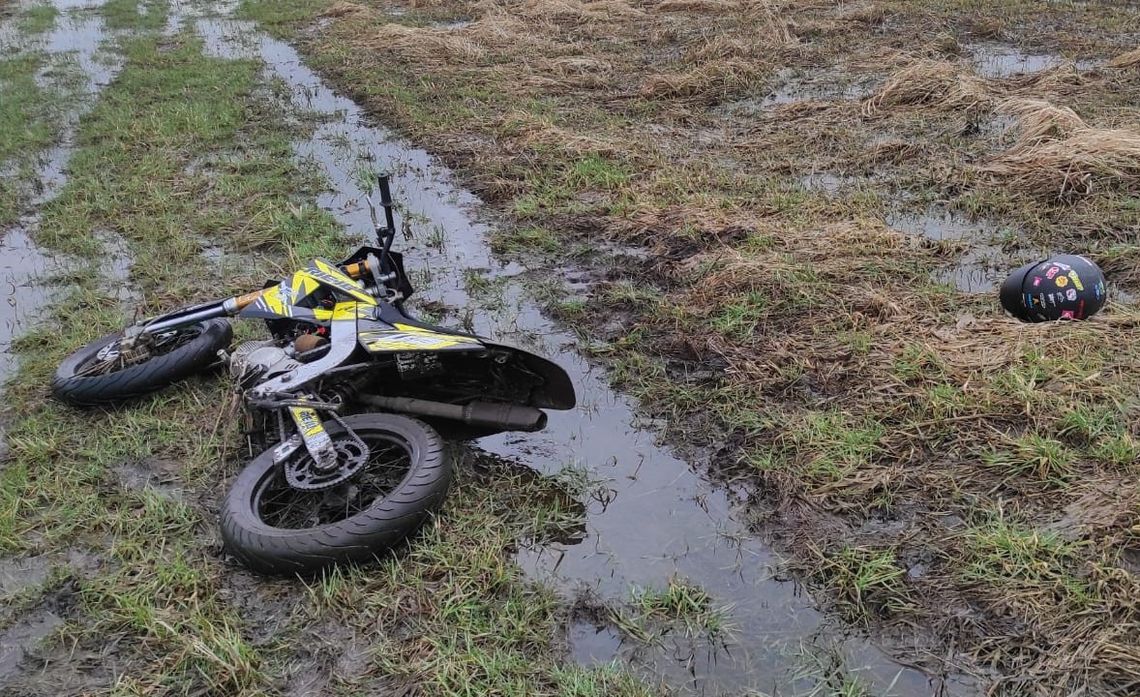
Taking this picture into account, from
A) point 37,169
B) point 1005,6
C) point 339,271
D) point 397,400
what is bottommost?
point 37,169

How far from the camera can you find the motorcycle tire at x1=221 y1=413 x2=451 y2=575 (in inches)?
130

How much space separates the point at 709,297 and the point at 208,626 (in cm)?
339

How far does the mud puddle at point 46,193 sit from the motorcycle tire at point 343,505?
249 cm

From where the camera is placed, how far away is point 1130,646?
9.27 ft

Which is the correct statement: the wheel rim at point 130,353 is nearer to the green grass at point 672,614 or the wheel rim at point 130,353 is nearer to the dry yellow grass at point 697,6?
the green grass at point 672,614

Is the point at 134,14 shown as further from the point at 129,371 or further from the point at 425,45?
the point at 129,371

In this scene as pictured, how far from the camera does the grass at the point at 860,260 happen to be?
336cm

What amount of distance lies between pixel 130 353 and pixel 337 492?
1843mm

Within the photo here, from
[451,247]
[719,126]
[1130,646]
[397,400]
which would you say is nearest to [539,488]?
[397,400]

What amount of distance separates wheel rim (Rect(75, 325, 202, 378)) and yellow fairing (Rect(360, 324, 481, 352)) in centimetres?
142

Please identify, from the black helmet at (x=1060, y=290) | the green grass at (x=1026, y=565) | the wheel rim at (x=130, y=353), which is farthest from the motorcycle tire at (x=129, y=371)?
the black helmet at (x=1060, y=290)

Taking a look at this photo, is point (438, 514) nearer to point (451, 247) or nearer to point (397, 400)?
point (397, 400)

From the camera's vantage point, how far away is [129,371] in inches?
179

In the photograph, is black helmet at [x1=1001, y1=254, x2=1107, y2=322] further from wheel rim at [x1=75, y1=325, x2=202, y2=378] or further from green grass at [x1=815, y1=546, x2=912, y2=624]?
wheel rim at [x1=75, y1=325, x2=202, y2=378]
